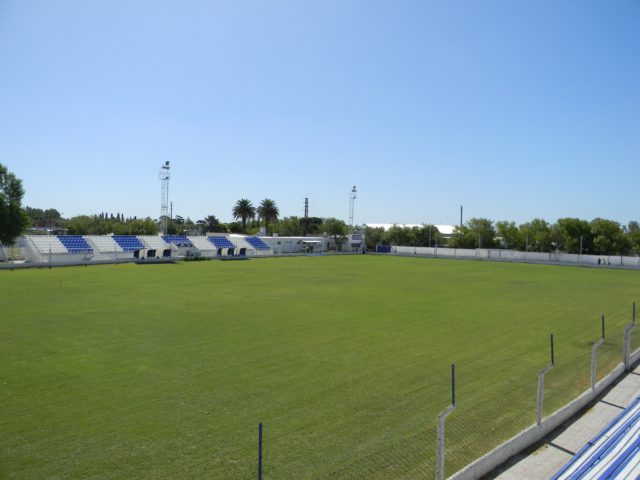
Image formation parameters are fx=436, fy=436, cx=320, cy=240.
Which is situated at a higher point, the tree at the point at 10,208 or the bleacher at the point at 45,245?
the tree at the point at 10,208

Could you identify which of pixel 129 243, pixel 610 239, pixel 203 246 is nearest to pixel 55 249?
pixel 129 243

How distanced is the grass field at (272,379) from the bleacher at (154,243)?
29331 mm

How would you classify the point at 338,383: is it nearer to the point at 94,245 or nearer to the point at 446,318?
the point at 446,318

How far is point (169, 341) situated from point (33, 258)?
114 ft

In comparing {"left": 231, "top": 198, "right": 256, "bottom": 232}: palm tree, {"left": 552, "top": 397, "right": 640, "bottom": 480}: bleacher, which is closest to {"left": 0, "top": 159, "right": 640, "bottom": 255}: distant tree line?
{"left": 231, "top": 198, "right": 256, "bottom": 232}: palm tree

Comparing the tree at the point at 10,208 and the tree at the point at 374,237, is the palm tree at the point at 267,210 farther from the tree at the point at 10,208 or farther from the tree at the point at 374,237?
the tree at the point at 10,208

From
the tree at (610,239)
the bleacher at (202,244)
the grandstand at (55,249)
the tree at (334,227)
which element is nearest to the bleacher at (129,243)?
the grandstand at (55,249)

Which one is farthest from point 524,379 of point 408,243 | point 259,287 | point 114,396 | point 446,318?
point 408,243

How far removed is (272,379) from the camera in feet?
32.6

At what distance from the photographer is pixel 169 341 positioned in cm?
1327

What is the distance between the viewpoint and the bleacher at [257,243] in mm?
60250

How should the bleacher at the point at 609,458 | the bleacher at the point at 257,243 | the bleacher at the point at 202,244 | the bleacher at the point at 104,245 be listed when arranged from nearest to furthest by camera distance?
the bleacher at the point at 609,458, the bleacher at the point at 104,245, the bleacher at the point at 202,244, the bleacher at the point at 257,243

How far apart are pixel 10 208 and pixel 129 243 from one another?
12.0 m

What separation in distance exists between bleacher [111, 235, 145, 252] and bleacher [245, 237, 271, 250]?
15147mm
